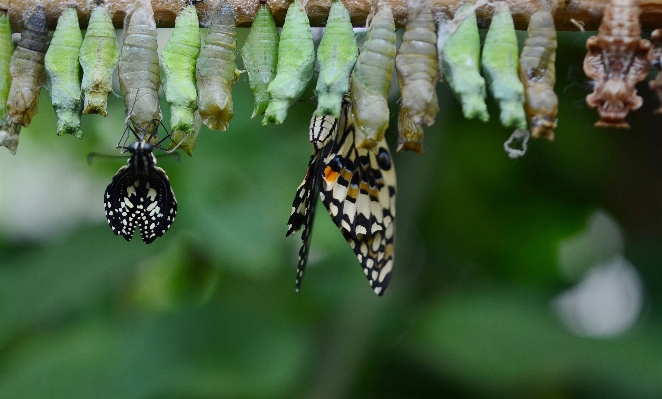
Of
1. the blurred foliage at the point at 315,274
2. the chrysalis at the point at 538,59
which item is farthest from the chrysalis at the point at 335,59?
the blurred foliage at the point at 315,274

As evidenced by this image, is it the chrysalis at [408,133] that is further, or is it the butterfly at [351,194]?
the butterfly at [351,194]

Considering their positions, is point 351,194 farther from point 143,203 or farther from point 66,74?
point 66,74

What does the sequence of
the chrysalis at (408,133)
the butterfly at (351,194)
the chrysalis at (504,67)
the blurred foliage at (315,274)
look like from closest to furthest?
the chrysalis at (504,67)
the chrysalis at (408,133)
the butterfly at (351,194)
the blurred foliage at (315,274)

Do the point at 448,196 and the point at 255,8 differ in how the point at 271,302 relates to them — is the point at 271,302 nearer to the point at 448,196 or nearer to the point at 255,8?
the point at 448,196

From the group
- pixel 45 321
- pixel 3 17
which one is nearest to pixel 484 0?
pixel 3 17

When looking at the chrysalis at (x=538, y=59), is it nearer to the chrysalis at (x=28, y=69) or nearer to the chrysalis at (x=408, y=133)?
the chrysalis at (x=408, y=133)

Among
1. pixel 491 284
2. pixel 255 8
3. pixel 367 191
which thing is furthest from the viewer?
pixel 491 284

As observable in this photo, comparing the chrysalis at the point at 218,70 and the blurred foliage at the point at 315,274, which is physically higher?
the chrysalis at the point at 218,70
